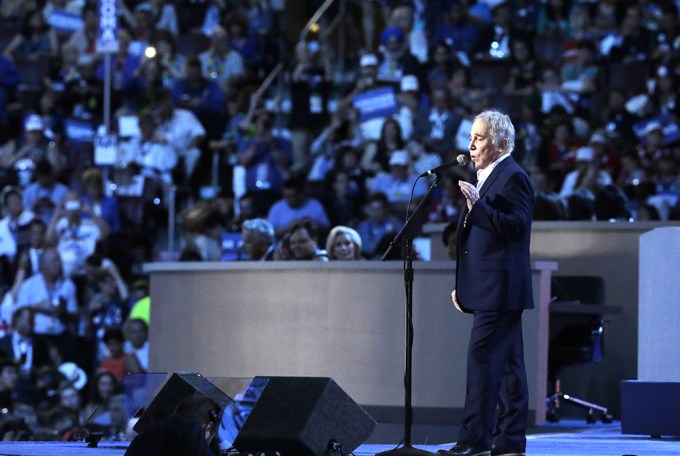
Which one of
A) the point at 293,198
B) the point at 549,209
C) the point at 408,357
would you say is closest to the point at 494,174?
the point at 408,357

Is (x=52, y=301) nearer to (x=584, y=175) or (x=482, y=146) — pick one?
(x=584, y=175)

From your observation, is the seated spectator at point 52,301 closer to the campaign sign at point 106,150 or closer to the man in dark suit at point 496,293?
the campaign sign at point 106,150

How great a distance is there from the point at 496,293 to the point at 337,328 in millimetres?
3899

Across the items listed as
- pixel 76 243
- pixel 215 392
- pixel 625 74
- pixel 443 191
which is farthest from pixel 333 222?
pixel 215 392

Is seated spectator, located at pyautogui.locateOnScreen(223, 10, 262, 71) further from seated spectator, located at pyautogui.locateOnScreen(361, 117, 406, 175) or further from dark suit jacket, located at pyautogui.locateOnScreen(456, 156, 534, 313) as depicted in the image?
dark suit jacket, located at pyautogui.locateOnScreen(456, 156, 534, 313)

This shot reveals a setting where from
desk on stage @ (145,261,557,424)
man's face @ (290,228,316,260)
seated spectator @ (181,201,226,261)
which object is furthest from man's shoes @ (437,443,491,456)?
seated spectator @ (181,201,226,261)

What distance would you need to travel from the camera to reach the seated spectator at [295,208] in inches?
650

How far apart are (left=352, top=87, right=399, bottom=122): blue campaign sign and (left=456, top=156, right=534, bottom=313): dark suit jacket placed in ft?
34.8

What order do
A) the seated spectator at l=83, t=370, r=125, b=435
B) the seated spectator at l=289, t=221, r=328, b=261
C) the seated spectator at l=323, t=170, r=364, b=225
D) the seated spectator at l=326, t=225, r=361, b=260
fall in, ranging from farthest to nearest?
the seated spectator at l=323, t=170, r=364, b=225 → the seated spectator at l=289, t=221, r=328, b=261 → the seated spectator at l=326, t=225, r=361, b=260 → the seated spectator at l=83, t=370, r=125, b=435

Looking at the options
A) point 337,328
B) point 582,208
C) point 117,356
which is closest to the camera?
point 337,328

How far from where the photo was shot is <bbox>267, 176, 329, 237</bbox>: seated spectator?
16.5 metres

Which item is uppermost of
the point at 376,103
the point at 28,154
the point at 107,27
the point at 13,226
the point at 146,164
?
the point at 107,27

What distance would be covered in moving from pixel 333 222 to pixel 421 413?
19.5 feet

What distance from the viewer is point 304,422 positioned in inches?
286
